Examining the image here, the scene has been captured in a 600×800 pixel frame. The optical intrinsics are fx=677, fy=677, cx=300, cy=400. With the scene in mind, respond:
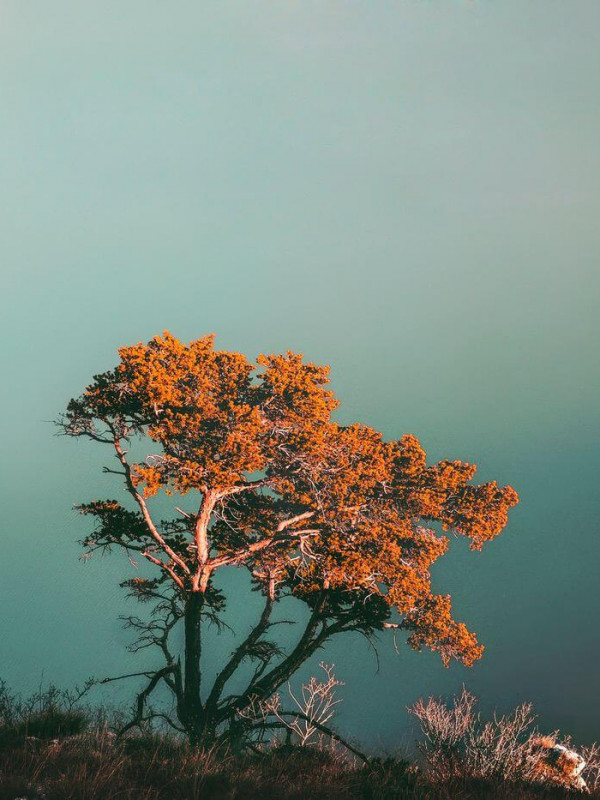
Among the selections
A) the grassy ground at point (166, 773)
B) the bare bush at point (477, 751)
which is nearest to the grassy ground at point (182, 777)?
the grassy ground at point (166, 773)

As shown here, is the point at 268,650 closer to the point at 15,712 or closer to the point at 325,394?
the point at 325,394

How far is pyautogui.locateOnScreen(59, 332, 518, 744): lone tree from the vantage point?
61.0 ft

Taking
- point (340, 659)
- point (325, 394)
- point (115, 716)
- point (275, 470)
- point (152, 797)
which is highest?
point (325, 394)

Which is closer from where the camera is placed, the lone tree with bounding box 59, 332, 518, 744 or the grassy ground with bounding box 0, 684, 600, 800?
the grassy ground with bounding box 0, 684, 600, 800

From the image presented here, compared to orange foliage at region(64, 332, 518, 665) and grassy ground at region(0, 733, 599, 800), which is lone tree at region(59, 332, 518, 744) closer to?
orange foliage at region(64, 332, 518, 665)

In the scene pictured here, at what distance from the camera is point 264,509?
22.4m

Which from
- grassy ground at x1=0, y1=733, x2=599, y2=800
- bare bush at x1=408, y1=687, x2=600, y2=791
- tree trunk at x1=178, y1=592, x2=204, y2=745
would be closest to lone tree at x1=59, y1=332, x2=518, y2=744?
tree trunk at x1=178, y1=592, x2=204, y2=745

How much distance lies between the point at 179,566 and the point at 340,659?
573 ft

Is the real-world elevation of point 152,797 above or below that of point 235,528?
below

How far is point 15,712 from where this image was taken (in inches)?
430

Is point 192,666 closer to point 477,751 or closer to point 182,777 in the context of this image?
point 477,751

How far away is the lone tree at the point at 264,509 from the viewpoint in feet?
61.0

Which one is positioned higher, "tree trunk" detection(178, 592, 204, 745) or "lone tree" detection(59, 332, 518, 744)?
"lone tree" detection(59, 332, 518, 744)

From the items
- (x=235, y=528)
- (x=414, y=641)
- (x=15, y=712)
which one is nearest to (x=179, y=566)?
(x=235, y=528)
